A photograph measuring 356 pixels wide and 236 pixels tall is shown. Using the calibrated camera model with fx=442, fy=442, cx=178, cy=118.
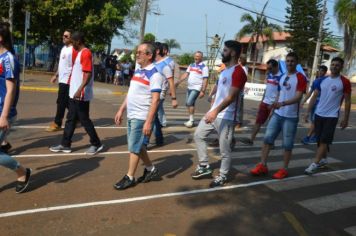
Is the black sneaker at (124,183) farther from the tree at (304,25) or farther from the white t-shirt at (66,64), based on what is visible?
the tree at (304,25)

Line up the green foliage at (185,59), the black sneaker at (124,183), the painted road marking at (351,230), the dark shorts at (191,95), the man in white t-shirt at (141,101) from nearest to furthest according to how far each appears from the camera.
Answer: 1. the painted road marking at (351,230)
2. the man in white t-shirt at (141,101)
3. the black sneaker at (124,183)
4. the dark shorts at (191,95)
5. the green foliage at (185,59)

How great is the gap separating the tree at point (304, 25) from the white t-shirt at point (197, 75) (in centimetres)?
5026

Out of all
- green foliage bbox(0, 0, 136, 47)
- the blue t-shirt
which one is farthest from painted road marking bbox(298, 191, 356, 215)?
green foliage bbox(0, 0, 136, 47)

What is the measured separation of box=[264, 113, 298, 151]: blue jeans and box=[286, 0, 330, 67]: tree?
53510mm

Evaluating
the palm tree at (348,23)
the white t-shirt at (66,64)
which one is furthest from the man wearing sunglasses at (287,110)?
the palm tree at (348,23)

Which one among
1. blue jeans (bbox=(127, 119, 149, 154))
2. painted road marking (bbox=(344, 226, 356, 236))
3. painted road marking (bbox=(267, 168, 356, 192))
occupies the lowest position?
painted road marking (bbox=(344, 226, 356, 236))

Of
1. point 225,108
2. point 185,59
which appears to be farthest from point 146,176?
point 185,59

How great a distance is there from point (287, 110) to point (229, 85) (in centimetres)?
129

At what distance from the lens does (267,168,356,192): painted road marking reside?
629cm

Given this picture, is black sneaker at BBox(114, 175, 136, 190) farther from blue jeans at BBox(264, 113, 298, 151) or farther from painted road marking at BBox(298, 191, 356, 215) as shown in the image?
blue jeans at BBox(264, 113, 298, 151)

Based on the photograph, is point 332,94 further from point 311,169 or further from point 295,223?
point 295,223

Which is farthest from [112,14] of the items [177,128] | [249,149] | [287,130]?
[287,130]

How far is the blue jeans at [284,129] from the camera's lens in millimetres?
6590

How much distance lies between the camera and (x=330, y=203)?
5.79 meters
